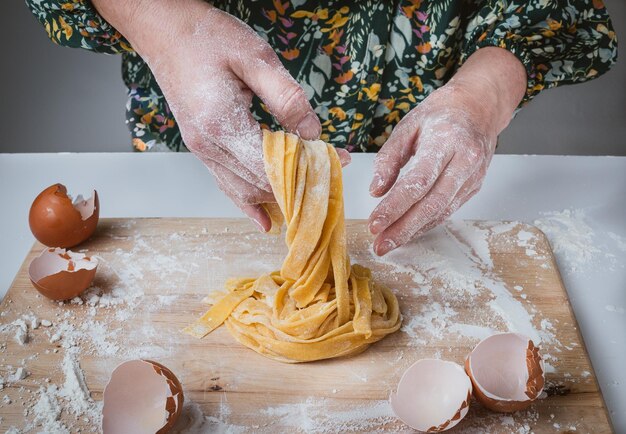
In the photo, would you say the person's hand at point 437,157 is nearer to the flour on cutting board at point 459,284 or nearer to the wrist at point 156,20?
the flour on cutting board at point 459,284

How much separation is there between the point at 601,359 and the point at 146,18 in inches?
49.2

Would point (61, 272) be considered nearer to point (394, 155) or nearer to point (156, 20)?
point (156, 20)

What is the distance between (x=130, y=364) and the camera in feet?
4.20

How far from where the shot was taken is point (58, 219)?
1.65 m

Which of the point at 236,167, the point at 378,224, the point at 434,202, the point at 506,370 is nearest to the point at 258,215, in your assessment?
the point at 236,167

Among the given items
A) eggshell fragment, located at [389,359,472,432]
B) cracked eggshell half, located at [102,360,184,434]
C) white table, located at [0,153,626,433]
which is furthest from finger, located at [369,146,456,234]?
cracked eggshell half, located at [102,360,184,434]

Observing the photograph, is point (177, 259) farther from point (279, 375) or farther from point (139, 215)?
point (279, 375)

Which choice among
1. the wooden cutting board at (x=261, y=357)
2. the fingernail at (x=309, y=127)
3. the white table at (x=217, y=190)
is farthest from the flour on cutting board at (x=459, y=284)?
the fingernail at (x=309, y=127)

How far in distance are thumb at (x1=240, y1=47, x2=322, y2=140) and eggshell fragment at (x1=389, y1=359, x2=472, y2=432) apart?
0.56 m

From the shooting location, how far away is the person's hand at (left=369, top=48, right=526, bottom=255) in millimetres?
1436

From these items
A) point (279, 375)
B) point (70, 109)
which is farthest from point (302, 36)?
point (70, 109)

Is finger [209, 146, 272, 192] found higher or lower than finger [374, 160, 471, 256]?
higher

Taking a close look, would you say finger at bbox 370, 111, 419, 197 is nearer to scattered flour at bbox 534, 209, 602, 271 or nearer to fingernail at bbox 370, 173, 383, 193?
fingernail at bbox 370, 173, 383, 193

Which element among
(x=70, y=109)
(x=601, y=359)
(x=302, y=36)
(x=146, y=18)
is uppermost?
(x=146, y=18)
